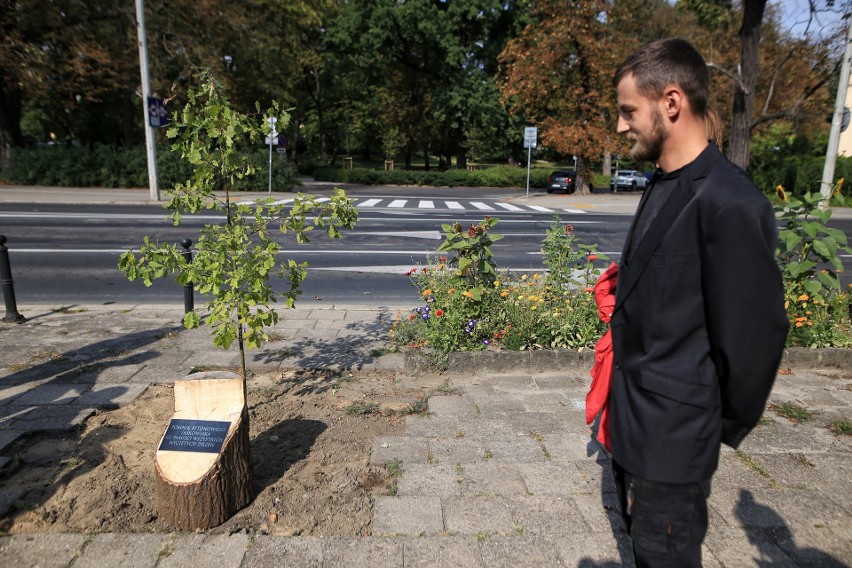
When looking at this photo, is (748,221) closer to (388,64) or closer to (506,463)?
(506,463)

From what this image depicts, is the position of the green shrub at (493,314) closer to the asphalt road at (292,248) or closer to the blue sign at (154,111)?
the asphalt road at (292,248)

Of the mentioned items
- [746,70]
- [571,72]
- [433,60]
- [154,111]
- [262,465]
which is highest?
[433,60]

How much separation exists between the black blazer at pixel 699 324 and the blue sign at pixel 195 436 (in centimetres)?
204

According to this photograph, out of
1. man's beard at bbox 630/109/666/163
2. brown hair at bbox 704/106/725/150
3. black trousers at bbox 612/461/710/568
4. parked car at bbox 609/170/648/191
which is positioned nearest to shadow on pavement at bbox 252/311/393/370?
black trousers at bbox 612/461/710/568

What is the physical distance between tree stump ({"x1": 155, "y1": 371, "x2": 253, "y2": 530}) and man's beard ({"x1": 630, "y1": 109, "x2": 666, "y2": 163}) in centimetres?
233

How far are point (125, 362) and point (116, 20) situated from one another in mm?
25905

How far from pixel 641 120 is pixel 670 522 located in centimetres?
118

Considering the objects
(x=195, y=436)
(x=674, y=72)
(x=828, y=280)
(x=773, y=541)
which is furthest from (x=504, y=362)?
(x=674, y=72)

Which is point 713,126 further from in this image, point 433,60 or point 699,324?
point 433,60

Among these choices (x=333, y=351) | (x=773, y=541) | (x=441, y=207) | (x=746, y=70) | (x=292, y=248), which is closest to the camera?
(x=773, y=541)

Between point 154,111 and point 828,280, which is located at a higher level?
point 154,111

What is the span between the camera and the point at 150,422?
394 centimetres

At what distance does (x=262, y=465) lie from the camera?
11.2 ft

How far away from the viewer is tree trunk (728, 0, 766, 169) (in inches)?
658
